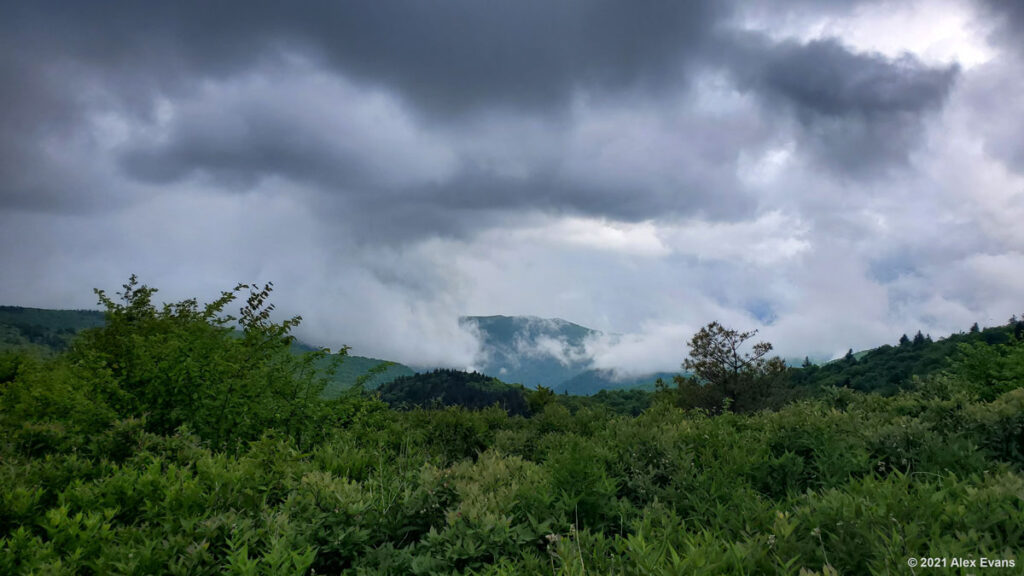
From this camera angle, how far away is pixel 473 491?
4750 mm

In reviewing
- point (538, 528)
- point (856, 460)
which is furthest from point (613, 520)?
point (856, 460)

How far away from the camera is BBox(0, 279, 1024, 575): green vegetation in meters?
3.45

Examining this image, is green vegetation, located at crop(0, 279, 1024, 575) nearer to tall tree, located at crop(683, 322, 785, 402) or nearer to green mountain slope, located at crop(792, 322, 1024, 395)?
tall tree, located at crop(683, 322, 785, 402)

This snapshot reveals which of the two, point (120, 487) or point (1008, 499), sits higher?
point (1008, 499)

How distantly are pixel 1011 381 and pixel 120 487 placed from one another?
1550 cm

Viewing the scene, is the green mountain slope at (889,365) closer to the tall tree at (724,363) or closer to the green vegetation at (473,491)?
the tall tree at (724,363)

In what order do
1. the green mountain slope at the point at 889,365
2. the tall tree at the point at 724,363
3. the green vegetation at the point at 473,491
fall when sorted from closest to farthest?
the green vegetation at the point at 473,491
the tall tree at the point at 724,363
the green mountain slope at the point at 889,365

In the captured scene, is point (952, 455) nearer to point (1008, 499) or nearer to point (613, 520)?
point (1008, 499)

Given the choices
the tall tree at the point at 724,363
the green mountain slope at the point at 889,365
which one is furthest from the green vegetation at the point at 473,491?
the green mountain slope at the point at 889,365

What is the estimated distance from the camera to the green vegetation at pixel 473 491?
3.45 m

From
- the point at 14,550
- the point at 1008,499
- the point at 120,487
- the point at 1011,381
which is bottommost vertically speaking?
the point at 14,550

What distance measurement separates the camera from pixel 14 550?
13.3 ft

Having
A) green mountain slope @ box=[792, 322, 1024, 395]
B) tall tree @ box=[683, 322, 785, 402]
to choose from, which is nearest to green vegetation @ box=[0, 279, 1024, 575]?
tall tree @ box=[683, 322, 785, 402]

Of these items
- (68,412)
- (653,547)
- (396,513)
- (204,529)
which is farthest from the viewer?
(68,412)
